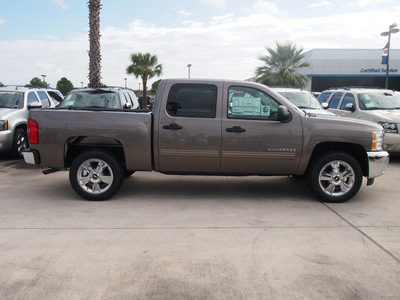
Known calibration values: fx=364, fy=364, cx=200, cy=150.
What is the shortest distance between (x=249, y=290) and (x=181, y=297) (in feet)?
1.90

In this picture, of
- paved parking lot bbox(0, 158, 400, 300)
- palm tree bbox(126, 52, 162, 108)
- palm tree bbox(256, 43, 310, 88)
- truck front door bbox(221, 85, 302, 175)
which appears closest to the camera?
paved parking lot bbox(0, 158, 400, 300)

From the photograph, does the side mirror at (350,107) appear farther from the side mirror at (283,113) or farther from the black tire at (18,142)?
the black tire at (18,142)

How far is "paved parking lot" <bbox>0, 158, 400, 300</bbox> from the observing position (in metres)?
3.12

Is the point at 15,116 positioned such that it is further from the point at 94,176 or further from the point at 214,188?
the point at 214,188

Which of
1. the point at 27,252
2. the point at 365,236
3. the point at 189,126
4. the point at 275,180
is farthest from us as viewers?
the point at 275,180

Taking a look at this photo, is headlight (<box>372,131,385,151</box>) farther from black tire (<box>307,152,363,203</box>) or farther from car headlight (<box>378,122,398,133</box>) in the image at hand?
car headlight (<box>378,122,398,133</box>)

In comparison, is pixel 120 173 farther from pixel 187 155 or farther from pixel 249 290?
pixel 249 290

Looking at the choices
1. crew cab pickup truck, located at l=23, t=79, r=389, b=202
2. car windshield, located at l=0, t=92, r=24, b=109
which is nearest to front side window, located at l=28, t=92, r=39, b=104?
car windshield, located at l=0, t=92, r=24, b=109

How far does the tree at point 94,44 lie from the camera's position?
13242 millimetres

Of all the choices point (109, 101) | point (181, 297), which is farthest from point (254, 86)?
point (109, 101)

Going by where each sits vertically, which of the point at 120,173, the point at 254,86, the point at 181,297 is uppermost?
the point at 254,86

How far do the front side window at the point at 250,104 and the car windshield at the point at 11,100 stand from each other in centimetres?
623

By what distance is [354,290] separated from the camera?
309 centimetres

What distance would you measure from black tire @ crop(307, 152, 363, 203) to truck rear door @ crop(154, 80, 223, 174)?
4.90 ft
